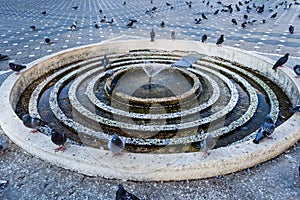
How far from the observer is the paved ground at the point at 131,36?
5000 millimetres

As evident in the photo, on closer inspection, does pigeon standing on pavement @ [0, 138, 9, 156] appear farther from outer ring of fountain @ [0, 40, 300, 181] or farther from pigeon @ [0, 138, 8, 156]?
outer ring of fountain @ [0, 40, 300, 181]

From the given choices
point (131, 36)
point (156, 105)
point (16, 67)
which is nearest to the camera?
point (156, 105)

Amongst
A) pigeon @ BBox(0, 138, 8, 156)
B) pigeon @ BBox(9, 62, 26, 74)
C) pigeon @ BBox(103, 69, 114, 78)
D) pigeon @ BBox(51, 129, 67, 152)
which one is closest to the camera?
pigeon @ BBox(51, 129, 67, 152)

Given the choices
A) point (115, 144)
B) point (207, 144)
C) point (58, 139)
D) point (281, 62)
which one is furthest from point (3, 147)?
point (281, 62)

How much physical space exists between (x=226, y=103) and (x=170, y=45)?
4.96m

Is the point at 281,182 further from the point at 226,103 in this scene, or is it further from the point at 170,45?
the point at 170,45

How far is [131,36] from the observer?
48.4 ft

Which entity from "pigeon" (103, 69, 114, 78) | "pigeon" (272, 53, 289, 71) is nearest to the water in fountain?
"pigeon" (103, 69, 114, 78)

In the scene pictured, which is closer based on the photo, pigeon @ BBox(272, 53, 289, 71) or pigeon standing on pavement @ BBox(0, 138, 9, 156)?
pigeon standing on pavement @ BBox(0, 138, 9, 156)

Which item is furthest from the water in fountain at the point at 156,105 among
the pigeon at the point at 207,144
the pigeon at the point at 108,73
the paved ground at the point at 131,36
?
the paved ground at the point at 131,36

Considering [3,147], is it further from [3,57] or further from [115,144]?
[3,57]

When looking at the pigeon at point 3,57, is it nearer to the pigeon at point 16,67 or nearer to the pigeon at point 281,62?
the pigeon at point 16,67

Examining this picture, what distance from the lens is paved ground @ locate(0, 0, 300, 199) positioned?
5.00 m

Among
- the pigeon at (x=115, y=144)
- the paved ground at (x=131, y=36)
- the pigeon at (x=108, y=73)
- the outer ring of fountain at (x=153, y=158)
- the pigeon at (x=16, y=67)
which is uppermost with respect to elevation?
the pigeon at (x=115, y=144)
